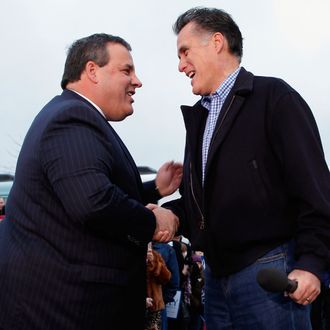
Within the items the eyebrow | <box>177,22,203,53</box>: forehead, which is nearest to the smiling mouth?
<box>177,22,203,53</box>: forehead

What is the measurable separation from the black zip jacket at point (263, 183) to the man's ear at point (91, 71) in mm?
787

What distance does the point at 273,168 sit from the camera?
2.25 meters

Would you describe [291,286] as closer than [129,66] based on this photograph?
Yes

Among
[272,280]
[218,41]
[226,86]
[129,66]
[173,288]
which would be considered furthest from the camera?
[173,288]

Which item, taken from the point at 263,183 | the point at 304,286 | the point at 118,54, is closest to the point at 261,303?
the point at 304,286

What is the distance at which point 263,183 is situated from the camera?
2.22m

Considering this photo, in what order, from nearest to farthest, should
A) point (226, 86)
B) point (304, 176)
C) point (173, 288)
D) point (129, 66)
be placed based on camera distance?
point (304, 176) → point (226, 86) → point (129, 66) → point (173, 288)

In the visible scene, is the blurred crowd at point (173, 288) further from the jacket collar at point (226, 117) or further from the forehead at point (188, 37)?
the forehead at point (188, 37)

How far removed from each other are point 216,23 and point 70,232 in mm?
1300

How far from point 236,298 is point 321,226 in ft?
1.61

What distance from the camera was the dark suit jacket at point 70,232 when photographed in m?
2.28

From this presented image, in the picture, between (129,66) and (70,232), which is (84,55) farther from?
(70,232)

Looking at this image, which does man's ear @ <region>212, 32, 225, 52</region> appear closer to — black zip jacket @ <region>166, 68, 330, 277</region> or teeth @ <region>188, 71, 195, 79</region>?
teeth @ <region>188, 71, 195, 79</region>

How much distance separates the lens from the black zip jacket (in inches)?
84.0
